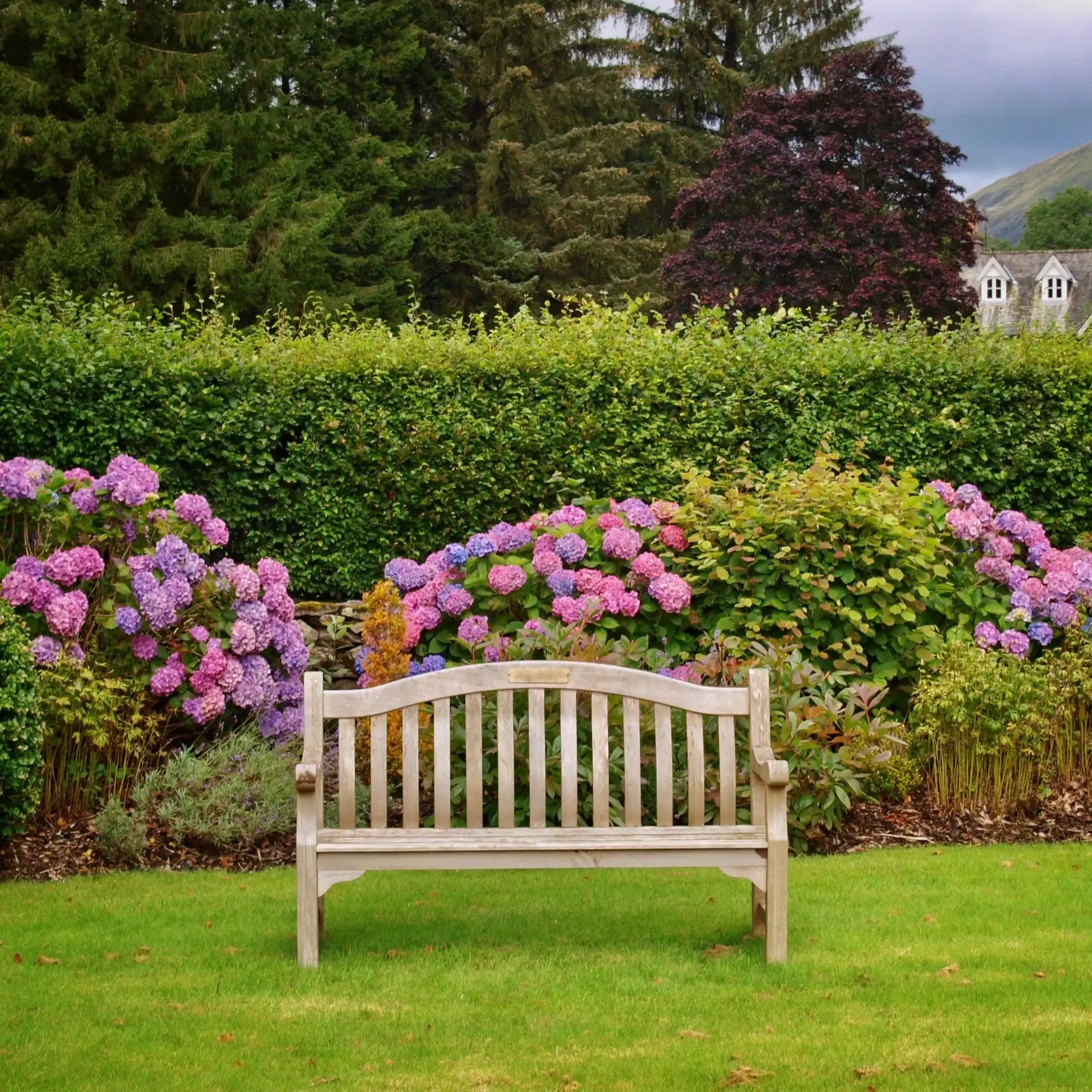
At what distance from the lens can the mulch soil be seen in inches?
218

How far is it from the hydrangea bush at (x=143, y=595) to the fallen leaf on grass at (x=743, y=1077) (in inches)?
150

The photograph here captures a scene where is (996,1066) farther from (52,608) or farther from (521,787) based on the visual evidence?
(52,608)

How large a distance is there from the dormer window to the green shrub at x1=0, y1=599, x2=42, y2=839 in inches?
1844

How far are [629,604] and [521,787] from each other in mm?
1429

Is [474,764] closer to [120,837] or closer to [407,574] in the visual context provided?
[120,837]

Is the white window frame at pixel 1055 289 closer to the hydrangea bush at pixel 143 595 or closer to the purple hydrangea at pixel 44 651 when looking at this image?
the hydrangea bush at pixel 143 595

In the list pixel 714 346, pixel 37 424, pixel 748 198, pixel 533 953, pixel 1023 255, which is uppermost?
pixel 1023 255

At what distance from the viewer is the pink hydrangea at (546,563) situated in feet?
22.4

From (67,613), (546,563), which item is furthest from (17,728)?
(546,563)

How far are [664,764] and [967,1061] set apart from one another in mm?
1399

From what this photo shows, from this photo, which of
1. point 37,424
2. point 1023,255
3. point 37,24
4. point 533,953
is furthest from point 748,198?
point 1023,255

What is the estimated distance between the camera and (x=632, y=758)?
4.42 metres

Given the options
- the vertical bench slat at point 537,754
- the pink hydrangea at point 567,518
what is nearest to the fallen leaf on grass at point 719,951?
the vertical bench slat at point 537,754

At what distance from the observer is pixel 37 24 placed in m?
17.8
